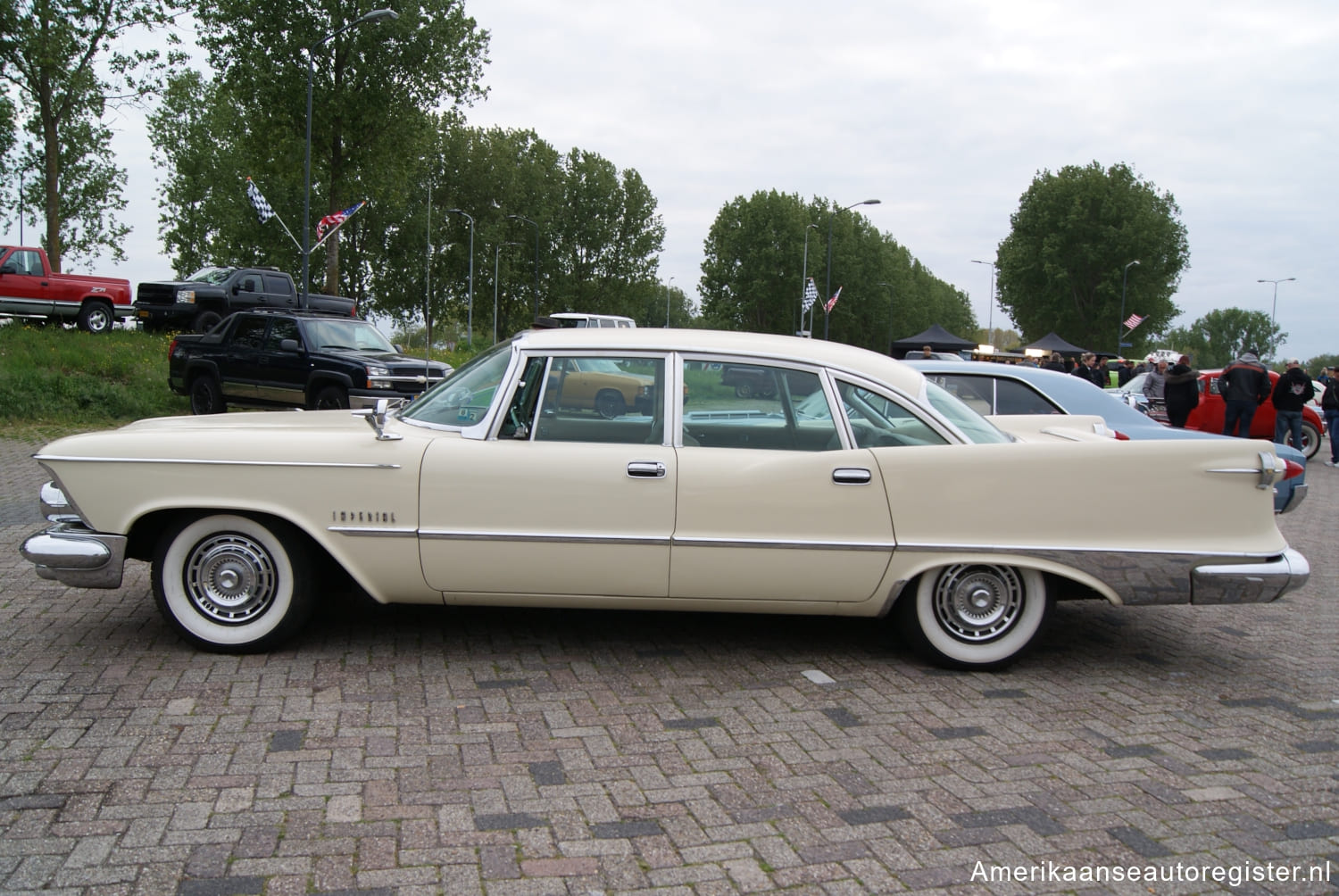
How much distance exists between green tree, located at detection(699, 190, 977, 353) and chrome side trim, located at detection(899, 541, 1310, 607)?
236ft

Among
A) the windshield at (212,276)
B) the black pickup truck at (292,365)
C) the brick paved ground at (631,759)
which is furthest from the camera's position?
the windshield at (212,276)

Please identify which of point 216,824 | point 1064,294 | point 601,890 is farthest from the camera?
point 1064,294

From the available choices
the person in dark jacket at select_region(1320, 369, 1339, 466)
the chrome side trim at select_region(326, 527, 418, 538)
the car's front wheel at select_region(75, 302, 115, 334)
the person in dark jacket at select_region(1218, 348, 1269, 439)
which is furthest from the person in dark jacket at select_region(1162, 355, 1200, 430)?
the car's front wheel at select_region(75, 302, 115, 334)

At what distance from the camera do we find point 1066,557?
182 inches

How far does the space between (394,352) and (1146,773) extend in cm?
1386

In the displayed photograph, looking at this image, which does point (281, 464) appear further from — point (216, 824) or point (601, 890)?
point (601, 890)

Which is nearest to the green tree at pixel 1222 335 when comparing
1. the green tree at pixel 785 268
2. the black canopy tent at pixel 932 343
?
the green tree at pixel 785 268

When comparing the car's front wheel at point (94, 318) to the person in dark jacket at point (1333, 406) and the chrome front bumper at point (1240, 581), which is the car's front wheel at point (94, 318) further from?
the person in dark jacket at point (1333, 406)

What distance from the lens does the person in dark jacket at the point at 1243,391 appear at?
47.6 ft

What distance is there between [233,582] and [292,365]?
36.8 ft

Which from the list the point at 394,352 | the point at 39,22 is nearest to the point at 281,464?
the point at 394,352

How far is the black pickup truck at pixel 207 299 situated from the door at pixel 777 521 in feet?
75.9

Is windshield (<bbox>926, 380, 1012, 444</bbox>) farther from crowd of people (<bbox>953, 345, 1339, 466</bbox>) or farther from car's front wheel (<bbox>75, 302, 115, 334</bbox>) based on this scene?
car's front wheel (<bbox>75, 302, 115, 334</bbox>)

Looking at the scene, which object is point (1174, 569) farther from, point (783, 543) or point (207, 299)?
point (207, 299)
